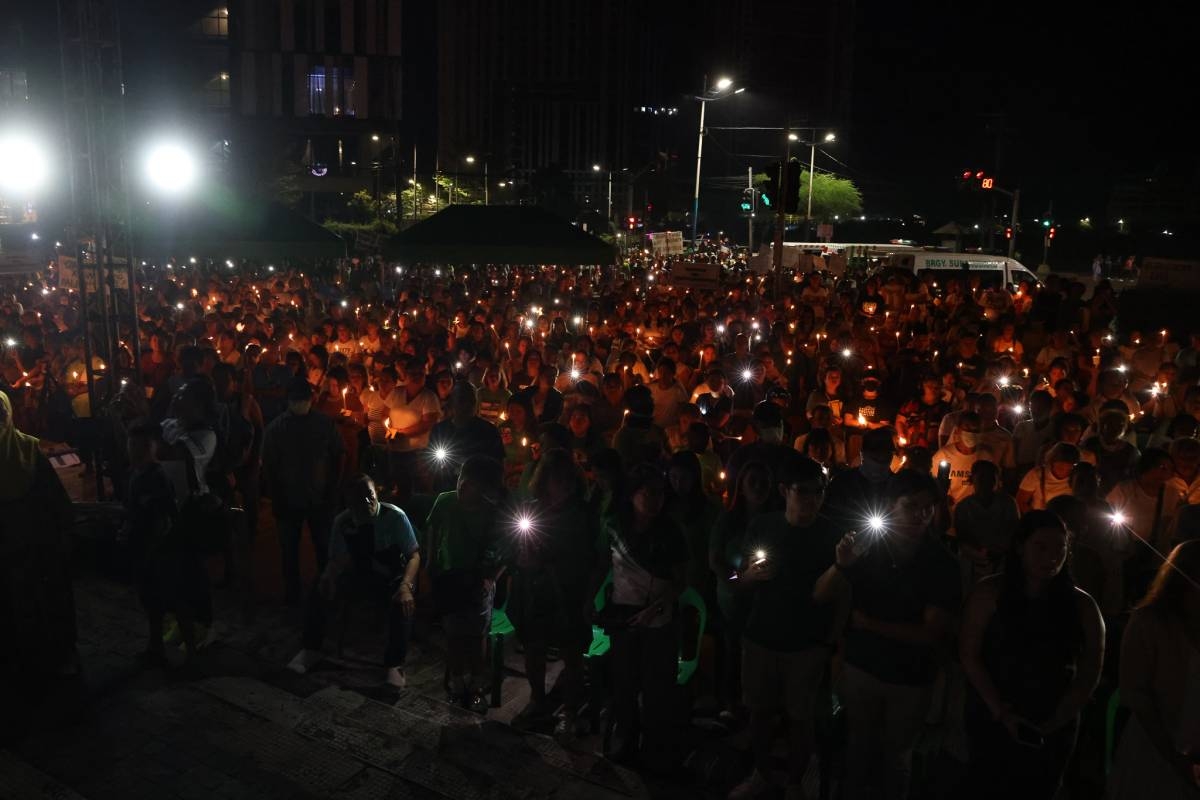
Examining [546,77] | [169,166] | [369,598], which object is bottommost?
[369,598]

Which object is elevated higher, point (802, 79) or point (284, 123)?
point (802, 79)

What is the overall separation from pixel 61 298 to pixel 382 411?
10.2 meters

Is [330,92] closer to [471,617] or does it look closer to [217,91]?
[217,91]

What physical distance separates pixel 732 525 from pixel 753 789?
131 cm

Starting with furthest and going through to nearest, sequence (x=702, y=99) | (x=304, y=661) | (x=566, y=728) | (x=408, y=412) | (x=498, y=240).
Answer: (x=702, y=99) < (x=498, y=240) < (x=408, y=412) < (x=304, y=661) < (x=566, y=728)

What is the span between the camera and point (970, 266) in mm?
22234

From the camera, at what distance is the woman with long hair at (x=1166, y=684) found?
343 cm

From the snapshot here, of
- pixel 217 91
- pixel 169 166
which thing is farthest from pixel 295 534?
pixel 217 91

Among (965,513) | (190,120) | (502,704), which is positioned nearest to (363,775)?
(502,704)

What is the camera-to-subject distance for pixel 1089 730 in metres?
4.94

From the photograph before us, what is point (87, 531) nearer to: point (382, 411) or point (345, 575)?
point (382, 411)

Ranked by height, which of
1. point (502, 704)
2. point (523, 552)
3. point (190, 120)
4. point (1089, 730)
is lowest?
point (502, 704)

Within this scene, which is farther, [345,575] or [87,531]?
[87,531]

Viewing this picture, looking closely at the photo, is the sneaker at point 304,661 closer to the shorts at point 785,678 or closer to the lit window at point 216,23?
the shorts at point 785,678
